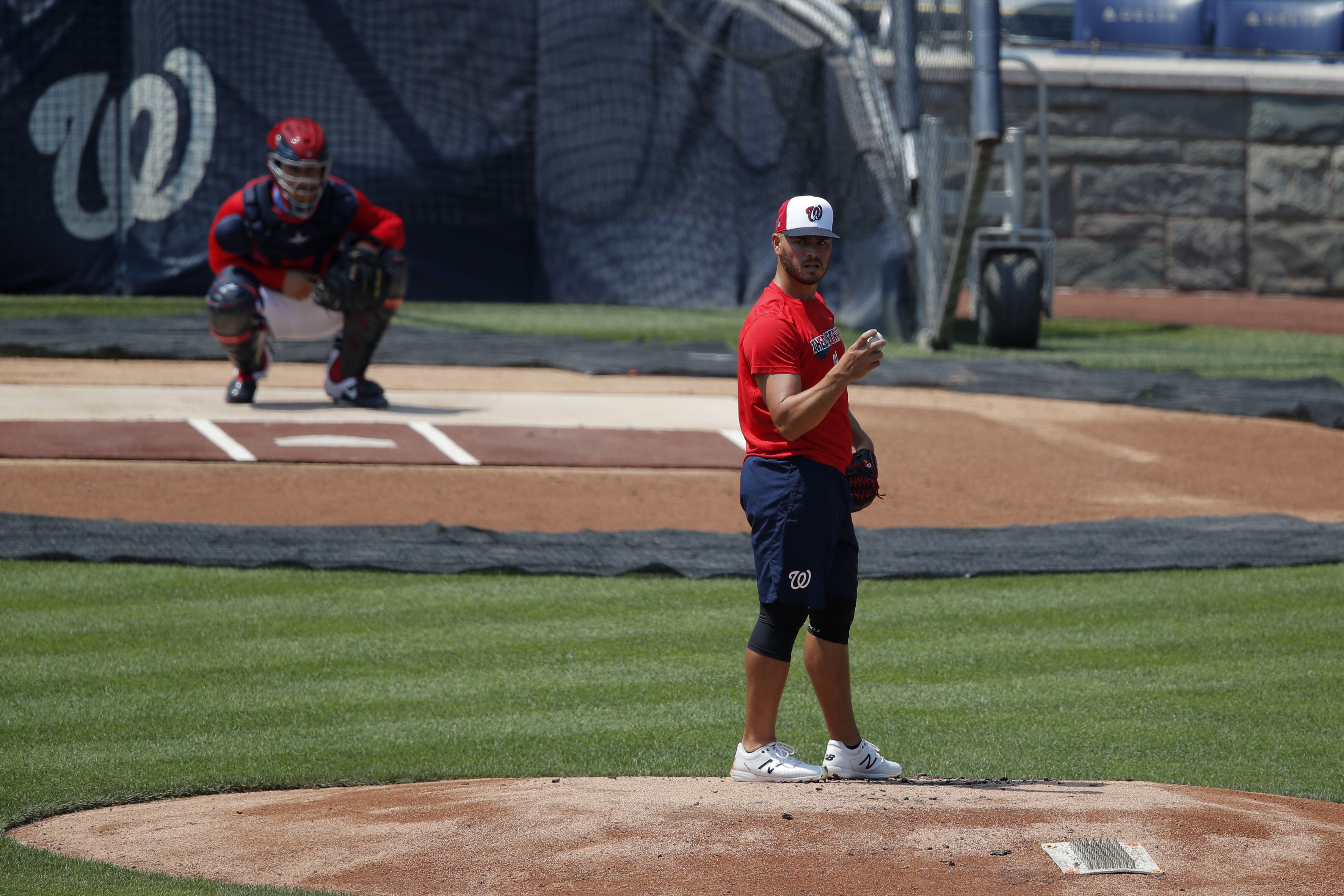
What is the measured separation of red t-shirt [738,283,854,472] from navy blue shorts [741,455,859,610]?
0.14ft

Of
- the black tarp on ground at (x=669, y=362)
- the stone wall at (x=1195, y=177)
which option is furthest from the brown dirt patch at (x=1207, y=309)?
the black tarp on ground at (x=669, y=362)

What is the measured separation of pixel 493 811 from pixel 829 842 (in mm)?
956

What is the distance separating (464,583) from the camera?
7.19 m

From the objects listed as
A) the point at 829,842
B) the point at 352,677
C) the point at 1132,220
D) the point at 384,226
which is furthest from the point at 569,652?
the point at 1132,220

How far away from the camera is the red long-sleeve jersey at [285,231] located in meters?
10.6

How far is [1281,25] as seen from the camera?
22.4 m

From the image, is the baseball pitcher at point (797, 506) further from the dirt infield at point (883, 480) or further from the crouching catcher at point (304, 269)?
the crouching catcher at point (304, 269)

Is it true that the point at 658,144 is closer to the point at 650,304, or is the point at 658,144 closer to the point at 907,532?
the point at 650,304

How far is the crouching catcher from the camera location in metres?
10.4

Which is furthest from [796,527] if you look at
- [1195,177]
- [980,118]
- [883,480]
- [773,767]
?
[1195,177]

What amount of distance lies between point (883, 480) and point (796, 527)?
525 cm

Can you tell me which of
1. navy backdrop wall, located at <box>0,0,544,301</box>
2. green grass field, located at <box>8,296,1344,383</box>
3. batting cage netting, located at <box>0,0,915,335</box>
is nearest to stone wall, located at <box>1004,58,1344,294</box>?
green grass field, located at <box>8,296,1344,383</box>

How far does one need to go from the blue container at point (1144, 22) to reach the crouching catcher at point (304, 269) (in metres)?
14.9

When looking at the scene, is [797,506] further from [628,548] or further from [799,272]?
[628,548]
